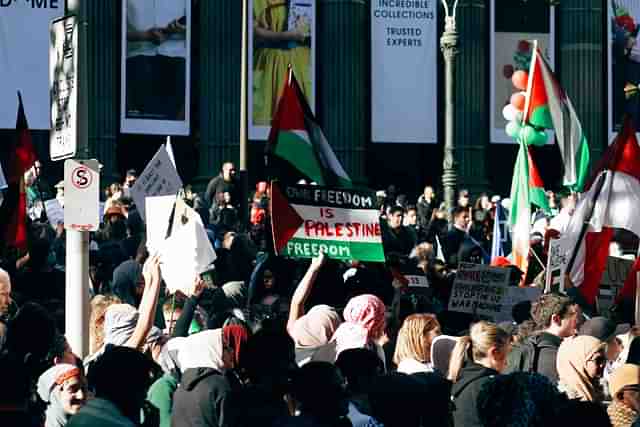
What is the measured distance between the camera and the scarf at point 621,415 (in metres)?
7.87

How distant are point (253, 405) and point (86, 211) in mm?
4131

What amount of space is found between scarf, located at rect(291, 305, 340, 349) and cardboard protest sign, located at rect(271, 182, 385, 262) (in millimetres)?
2035

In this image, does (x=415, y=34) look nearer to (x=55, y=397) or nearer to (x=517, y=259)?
(x=517, y=259)

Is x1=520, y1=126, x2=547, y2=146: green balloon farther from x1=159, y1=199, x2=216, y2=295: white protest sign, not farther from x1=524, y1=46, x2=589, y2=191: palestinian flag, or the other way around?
x1=159, y1=199, x2=216, y2=295: white protest sign

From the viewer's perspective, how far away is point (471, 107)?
32.8 m

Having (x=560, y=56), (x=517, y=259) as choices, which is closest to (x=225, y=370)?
(x=517, y=259)

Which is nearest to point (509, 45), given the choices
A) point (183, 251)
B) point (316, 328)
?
point (183, 251)

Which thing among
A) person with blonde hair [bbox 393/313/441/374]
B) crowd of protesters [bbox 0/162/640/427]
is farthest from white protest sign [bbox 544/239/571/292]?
person with blonde hair [bbox 393/313/441/374]

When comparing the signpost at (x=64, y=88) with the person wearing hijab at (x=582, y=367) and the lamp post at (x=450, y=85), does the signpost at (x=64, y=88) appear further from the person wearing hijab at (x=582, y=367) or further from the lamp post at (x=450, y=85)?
the lamp post at (x=450, y=85)

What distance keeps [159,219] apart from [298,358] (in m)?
2.53

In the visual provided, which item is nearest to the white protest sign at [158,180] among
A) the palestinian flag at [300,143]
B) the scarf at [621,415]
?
the palestinian flag at [300,143]

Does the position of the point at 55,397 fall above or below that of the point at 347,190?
below

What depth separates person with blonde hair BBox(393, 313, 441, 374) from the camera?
9461mm

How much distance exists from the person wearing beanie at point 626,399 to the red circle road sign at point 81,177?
4.58m
